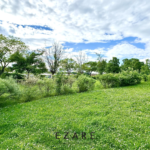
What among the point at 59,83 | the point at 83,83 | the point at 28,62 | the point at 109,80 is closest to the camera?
the point at 59,83

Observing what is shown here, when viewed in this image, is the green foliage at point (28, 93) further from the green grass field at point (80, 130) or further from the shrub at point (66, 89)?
the green grass field at point (80, 130)

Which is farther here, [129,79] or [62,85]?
[129,79]

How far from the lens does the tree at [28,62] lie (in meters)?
29.2

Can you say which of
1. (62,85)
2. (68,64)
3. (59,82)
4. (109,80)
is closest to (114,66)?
(68,64)

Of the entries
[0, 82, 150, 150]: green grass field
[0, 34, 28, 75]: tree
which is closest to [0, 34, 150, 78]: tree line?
[0, 34, 28, 75]: tree

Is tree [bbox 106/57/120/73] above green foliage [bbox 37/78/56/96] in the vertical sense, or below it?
above

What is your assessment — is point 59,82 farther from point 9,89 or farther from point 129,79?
point 129,79

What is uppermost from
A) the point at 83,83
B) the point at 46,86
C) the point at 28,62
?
the point at 28,62

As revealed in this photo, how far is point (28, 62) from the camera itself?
3331 centimetres

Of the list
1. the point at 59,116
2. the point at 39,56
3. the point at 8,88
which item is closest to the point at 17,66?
the point at 39,56

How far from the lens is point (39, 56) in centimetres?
3628

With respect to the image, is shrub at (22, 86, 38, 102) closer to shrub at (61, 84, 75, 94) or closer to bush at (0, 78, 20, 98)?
bush at (0, 78, 20, 98)

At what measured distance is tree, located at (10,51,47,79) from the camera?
2919 centimetres

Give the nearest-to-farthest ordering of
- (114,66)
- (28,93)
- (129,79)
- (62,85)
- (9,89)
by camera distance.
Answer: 1. (9,89)
2. (28,93)
3. (62,85)
4. (129,79)
5. (114,66)
